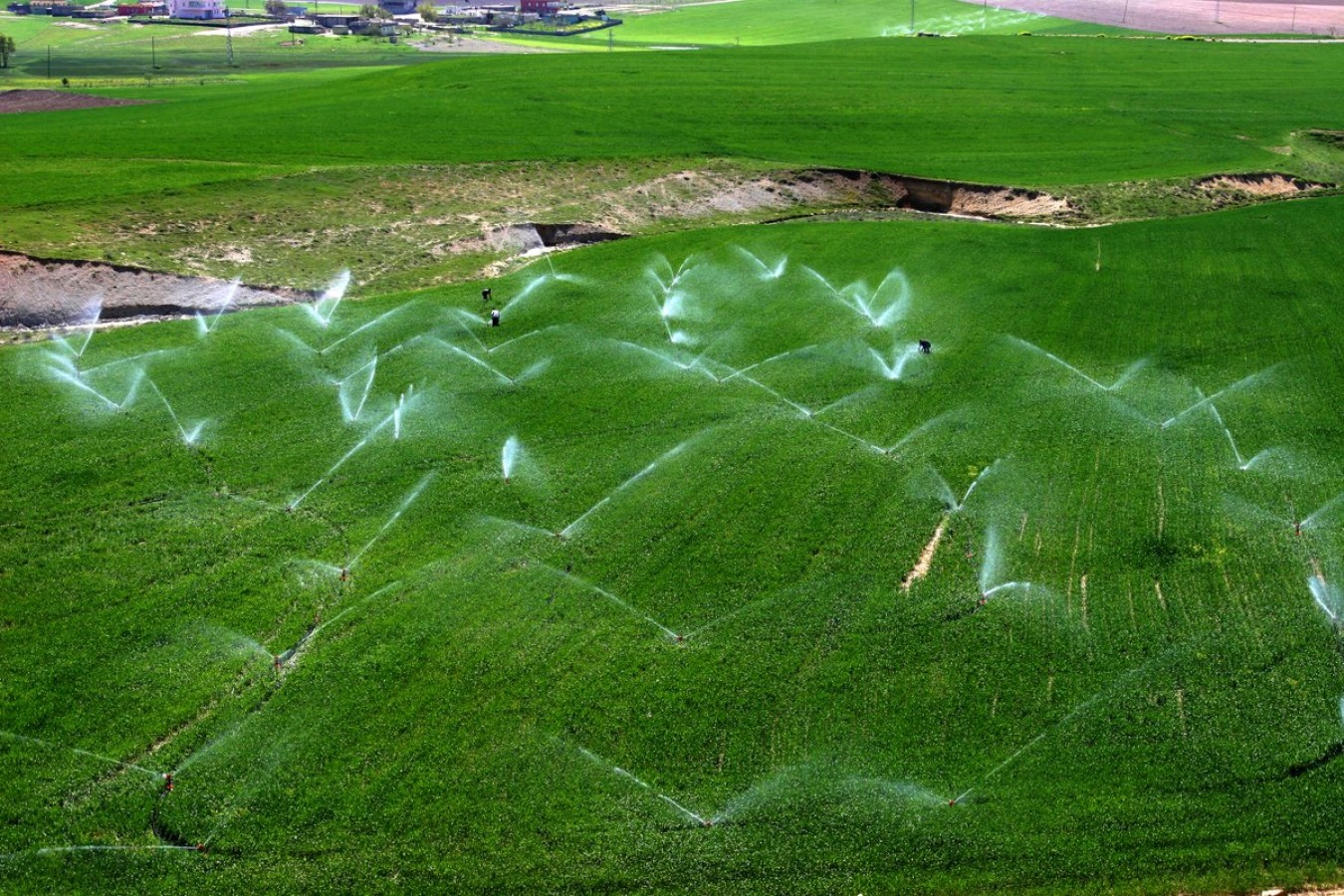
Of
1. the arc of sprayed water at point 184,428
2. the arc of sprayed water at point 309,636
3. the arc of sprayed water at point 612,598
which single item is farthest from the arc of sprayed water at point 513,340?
the arc of sprayed water at point 309,636

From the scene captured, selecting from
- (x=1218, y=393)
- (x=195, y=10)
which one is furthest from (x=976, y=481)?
(x=195, y=10)

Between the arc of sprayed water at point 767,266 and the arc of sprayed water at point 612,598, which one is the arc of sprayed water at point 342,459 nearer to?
the arc of sprayed water at point 612,598

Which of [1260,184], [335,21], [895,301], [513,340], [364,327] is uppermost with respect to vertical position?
[335,21]

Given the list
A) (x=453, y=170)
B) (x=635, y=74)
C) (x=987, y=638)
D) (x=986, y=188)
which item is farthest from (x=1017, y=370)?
(x=635, y=74)

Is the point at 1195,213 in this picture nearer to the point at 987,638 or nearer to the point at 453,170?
the point at 453,170

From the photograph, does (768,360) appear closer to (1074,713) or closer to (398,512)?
(398,512)

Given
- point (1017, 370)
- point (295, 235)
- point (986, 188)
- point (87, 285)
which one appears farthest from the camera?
point (986, 188)

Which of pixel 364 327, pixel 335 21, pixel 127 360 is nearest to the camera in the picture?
pixel 127 360
